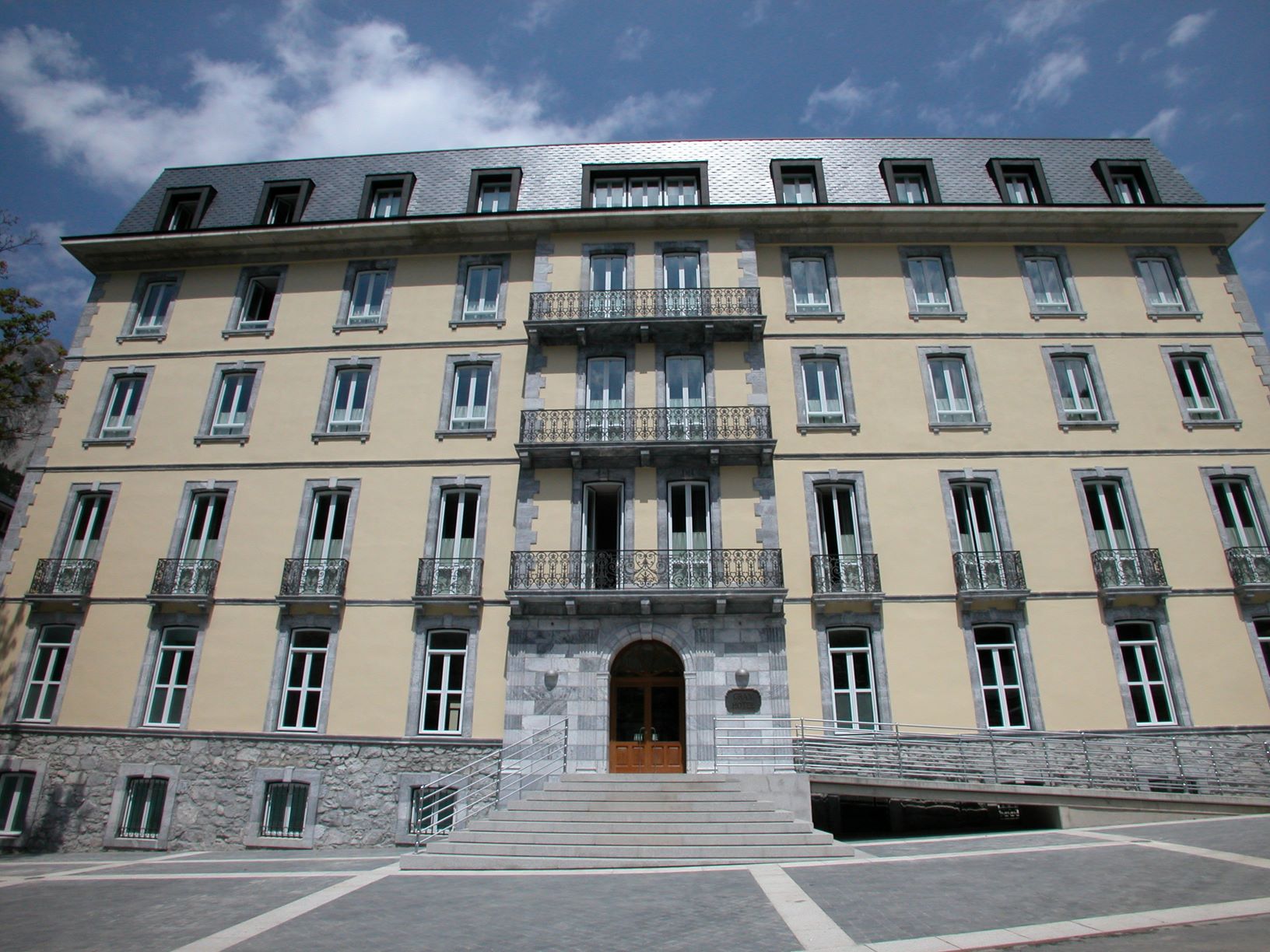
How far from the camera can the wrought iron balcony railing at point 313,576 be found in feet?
54.5

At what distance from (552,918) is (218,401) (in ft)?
55.3

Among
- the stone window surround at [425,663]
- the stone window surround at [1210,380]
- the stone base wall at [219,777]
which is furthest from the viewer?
the stone window surround at [1210,380]

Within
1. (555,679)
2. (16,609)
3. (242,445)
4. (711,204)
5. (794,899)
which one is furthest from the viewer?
(711,204)

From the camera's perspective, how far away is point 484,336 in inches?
748

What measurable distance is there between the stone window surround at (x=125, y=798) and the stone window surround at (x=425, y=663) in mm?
5391

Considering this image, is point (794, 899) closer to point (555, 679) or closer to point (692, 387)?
point (555, 679)

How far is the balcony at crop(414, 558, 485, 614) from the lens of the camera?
53.0 feet

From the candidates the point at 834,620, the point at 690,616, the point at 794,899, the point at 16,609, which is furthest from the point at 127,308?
the point at 794,899

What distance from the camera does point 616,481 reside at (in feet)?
56.6

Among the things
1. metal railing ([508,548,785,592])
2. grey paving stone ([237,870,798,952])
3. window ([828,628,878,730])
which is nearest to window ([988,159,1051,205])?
metal railing ([508,548,785,592])

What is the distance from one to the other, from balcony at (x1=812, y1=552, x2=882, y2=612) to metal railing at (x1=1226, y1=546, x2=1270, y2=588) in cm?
825

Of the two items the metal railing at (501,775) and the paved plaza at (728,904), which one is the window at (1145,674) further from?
the metal railing at (501,775)

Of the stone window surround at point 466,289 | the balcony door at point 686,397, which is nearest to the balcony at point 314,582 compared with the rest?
the stone window surround at point 466,289

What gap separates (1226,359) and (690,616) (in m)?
15.9
